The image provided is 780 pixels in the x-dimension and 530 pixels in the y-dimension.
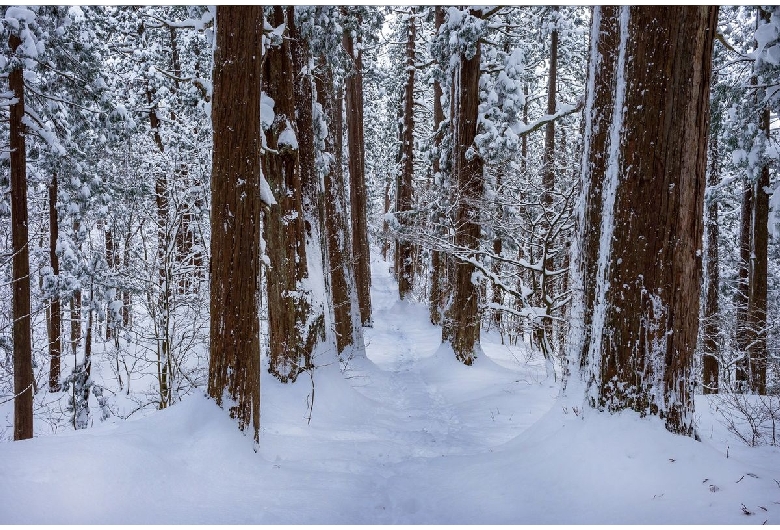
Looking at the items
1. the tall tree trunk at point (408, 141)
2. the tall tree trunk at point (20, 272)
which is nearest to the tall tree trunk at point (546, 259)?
the tall tree trunk at point (408, 141)

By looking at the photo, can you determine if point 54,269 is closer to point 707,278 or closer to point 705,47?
point 705,47

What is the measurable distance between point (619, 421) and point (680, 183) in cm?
206

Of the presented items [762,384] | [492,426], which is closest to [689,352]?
[492,426]

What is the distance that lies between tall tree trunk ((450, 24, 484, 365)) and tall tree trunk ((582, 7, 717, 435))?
541 centimetres

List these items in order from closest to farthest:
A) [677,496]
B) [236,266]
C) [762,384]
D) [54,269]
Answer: [677,496]
[236,266]
[762,384]
[54,269]

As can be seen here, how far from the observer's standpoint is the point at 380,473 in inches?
178

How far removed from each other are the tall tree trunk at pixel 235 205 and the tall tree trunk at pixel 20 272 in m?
6.16

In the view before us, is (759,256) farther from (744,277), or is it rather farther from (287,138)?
(287,138)

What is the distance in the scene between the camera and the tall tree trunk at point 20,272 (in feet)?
26.2

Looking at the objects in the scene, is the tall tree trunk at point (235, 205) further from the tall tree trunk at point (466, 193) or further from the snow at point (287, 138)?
the tall tree trunk at point (466, 193)

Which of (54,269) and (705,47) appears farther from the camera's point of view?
(54,269)

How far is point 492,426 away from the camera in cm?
602

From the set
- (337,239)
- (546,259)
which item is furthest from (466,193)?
(337,239)

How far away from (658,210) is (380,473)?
143 inches
